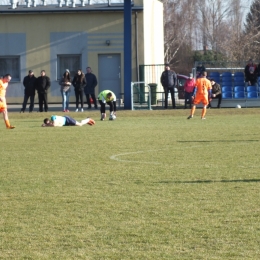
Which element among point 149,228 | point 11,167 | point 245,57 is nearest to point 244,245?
point 149,228

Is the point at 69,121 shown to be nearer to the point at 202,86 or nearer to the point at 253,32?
the point at 202,86

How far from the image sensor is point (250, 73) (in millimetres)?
34500

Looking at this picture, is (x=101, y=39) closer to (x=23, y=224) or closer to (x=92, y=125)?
(x=92, y=125)

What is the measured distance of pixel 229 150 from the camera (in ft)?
53.7

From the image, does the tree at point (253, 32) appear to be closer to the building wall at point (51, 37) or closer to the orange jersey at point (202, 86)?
the building wall at point (51, 37)

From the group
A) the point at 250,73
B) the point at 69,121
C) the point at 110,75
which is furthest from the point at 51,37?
the point at 69,121

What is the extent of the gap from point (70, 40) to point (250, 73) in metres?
12.0

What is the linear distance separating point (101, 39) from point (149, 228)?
34.7 meters

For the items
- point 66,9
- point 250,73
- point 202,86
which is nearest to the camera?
point 202,86

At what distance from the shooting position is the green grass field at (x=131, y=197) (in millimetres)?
7332

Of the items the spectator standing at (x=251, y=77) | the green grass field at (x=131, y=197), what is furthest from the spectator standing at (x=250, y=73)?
the green grass field at (x=131, y=197)

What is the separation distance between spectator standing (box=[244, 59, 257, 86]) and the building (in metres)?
8.68

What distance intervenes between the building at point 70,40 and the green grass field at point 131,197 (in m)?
22.1

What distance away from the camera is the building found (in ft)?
138
